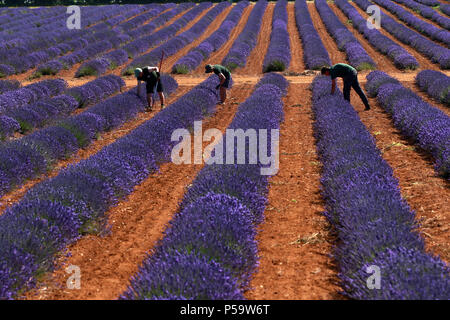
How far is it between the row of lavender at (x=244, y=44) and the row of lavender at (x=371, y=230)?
1207cm

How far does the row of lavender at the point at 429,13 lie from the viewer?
25.6 metres

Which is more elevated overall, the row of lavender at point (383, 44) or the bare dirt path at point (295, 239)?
the bare dirt path at point (295, 239)

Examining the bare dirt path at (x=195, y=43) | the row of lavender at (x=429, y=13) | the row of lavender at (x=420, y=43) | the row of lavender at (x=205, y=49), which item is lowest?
the bare dirt path at (x=195, y=43)

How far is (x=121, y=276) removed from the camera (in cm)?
409

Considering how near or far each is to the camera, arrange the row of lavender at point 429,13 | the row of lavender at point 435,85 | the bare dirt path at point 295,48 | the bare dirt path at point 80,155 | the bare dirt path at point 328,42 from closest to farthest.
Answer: the bare dirt path at point 80,155 → the row of lavender at point 435,85 → the bare dirt path at point 295,48 → the bare dirt path at point 328,42 → the row of lavender at point 429,13

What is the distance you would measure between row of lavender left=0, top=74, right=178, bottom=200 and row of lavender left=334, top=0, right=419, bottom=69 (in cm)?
1088

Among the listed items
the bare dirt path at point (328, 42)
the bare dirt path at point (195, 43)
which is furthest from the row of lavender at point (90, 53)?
the bare dirt path at point (328, 42)

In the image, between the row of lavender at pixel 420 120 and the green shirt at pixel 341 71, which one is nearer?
the row of lavender at pixel 420 120

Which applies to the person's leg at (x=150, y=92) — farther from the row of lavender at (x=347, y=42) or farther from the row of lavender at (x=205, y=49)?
the row of lavender at (x=347, y=42)

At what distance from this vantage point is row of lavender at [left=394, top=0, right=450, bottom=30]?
25.6 metres

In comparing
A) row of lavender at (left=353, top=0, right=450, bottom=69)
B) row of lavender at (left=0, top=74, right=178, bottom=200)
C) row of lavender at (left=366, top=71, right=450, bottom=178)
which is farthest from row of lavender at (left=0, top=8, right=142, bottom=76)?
row of lavender at (left=353, top=0, right=450, bottom=69)

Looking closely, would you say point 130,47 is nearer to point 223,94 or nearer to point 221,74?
point 223,94

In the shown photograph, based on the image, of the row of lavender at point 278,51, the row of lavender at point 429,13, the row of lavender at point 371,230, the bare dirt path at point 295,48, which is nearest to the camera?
the row of lavender at point 371,230
